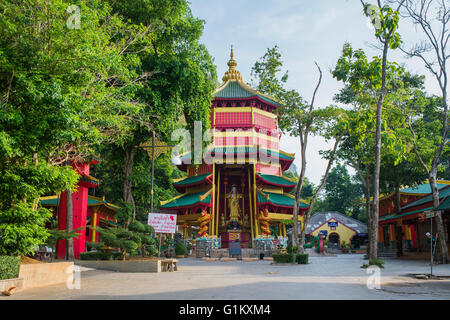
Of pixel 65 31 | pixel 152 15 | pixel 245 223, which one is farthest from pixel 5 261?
pixel 245 223

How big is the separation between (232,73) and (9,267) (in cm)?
3386

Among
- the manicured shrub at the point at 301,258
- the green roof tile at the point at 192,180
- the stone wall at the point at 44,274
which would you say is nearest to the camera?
the stone wall at the point at 44,274

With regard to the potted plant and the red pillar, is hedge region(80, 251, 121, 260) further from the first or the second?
the potted plant

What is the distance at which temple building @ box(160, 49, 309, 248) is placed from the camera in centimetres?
3191

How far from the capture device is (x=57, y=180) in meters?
9.55

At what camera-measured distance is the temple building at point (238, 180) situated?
31.9m

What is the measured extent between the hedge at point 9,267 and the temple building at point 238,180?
21.9 m

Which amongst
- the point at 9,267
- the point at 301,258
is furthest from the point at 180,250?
the point at 9,267

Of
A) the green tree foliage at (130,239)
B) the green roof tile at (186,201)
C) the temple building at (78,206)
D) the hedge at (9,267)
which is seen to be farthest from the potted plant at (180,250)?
the hedge at (9,267)

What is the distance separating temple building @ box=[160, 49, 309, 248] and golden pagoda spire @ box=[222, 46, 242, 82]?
1667 millimetres
